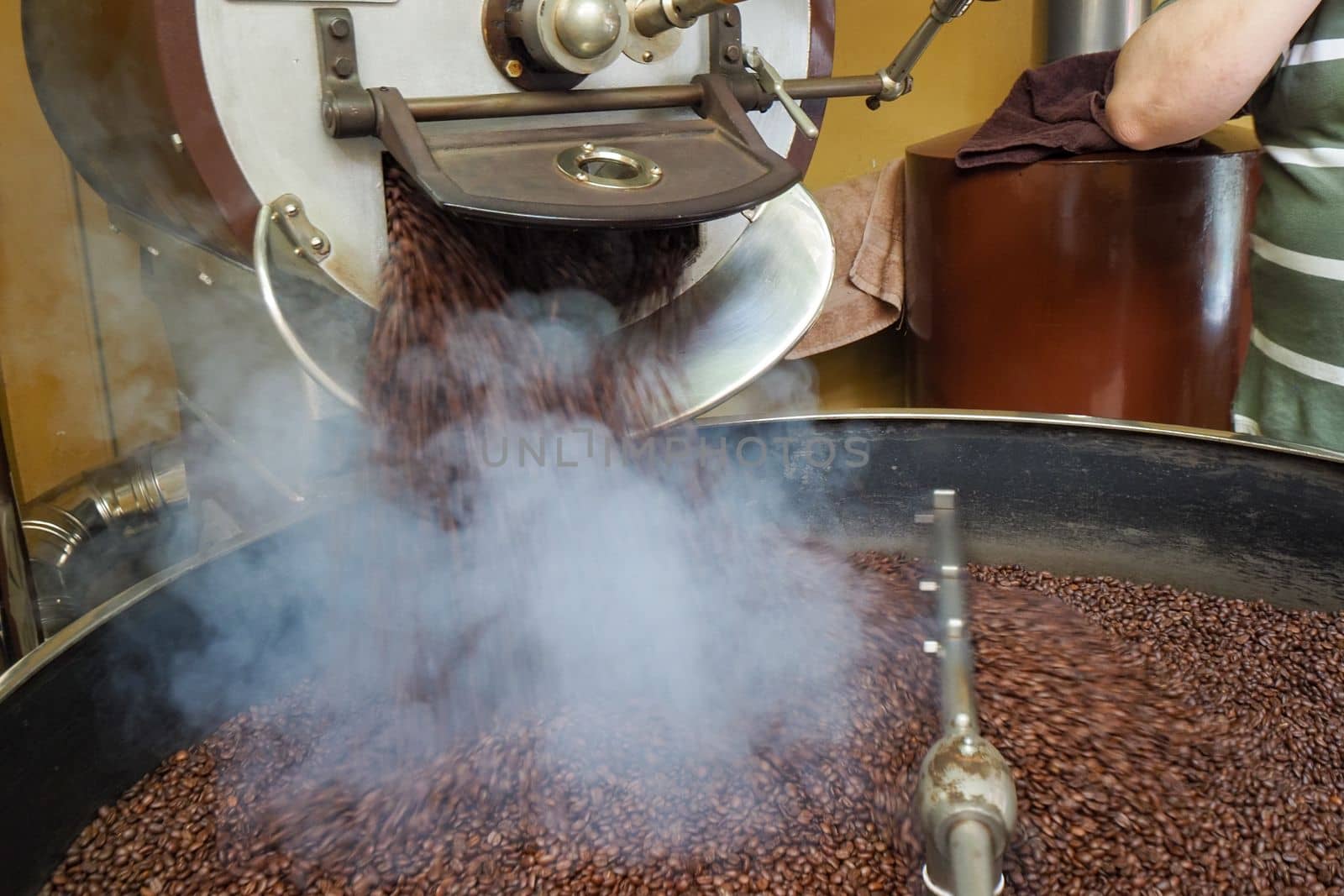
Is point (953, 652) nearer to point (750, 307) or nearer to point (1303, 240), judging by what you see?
point (750, 307)

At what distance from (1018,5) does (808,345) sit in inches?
36.4

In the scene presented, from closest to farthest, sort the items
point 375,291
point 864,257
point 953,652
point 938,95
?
point 953,652 → point 375,291 → point 864,257 → point 938,95

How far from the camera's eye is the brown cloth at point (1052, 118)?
5.62 feet

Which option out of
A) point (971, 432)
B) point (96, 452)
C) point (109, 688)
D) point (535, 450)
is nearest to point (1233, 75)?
point (971, 432)

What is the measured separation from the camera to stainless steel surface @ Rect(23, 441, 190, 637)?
1.57 m

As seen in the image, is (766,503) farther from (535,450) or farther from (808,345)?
(808,345)

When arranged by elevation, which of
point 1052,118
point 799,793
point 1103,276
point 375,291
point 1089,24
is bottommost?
point 799,793

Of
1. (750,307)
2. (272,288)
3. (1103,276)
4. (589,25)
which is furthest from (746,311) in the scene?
(1103,276)

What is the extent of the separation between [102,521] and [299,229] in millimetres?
1037

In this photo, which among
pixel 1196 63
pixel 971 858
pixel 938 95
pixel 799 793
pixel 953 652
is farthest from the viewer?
pixel 938 95

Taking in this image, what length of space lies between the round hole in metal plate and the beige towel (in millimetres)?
1296

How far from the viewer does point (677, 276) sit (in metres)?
1.05

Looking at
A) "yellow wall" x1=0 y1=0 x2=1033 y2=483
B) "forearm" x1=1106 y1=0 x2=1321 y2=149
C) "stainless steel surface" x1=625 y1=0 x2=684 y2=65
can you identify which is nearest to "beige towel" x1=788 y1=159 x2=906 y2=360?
"yellow wall" x1=0 y1=0 x2=1033 y2=483

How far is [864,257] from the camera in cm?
220
